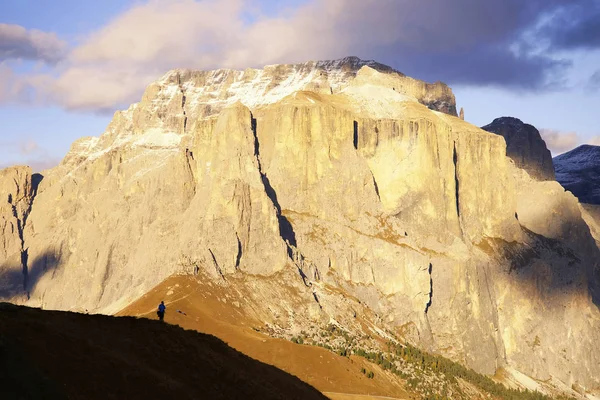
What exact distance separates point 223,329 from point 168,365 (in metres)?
75.7

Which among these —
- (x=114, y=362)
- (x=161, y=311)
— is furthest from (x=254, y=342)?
(x=114, y=362)

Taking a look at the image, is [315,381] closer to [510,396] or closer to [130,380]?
[130,380]

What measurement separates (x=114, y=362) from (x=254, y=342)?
250 ft

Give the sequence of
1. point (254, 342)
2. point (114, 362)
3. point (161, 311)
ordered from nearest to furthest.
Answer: point (114, 362), point (161, 311), point (254, 342)

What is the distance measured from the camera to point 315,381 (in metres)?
121

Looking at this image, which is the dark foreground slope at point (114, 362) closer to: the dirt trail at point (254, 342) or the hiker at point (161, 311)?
the hiker at point (161, 311)

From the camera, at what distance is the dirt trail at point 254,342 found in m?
125

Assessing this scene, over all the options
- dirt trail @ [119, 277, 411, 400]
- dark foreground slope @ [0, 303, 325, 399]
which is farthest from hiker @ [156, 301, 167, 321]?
dirt trail @ [119, 277, 411, 400]

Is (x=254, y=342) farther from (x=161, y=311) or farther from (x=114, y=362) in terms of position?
(x=114, y=362)

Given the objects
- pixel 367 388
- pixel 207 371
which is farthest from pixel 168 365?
pixel 367 388

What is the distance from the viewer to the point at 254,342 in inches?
5226

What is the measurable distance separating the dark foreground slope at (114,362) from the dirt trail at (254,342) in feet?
129

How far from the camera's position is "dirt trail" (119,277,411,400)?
125 metres

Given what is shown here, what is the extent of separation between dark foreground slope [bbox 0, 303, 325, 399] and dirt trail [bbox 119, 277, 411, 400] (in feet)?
129
